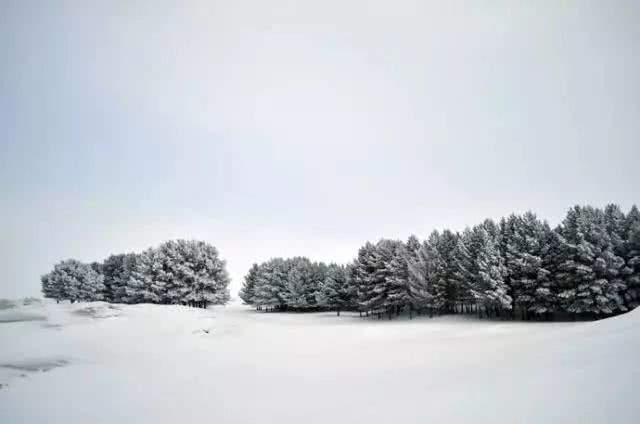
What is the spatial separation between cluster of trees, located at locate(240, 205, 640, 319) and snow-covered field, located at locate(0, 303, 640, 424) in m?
27.9

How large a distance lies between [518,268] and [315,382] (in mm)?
39982

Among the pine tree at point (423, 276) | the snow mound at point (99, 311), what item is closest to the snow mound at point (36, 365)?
the snow mound at point (99, 311)

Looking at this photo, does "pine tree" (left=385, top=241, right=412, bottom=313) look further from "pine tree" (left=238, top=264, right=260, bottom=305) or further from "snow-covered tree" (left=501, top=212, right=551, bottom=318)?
"pine tree" (left=238, top=264, right=260, bottom=305)

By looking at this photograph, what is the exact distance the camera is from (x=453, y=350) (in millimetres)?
17141

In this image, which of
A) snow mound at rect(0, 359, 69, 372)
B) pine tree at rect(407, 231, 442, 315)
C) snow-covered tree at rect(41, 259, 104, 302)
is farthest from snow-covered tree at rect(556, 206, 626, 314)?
snow-covered tree at rect(41, 259, 104, 302)

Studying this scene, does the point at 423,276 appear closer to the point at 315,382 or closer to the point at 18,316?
the point at 315,382

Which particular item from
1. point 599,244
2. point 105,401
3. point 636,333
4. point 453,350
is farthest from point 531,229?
point 105,401

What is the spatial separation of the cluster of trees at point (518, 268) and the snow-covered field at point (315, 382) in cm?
2786

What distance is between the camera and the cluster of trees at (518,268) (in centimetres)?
3825

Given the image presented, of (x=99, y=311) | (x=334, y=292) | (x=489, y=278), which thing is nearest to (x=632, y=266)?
(x=489, y=278)

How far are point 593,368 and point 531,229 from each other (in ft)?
141

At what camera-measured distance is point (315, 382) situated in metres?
12.2

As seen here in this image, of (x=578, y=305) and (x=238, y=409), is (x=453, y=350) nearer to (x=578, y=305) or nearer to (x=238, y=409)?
(x=238, y=409)

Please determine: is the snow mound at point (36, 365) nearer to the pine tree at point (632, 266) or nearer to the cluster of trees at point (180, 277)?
the cluster of trees at point (180, 277)
